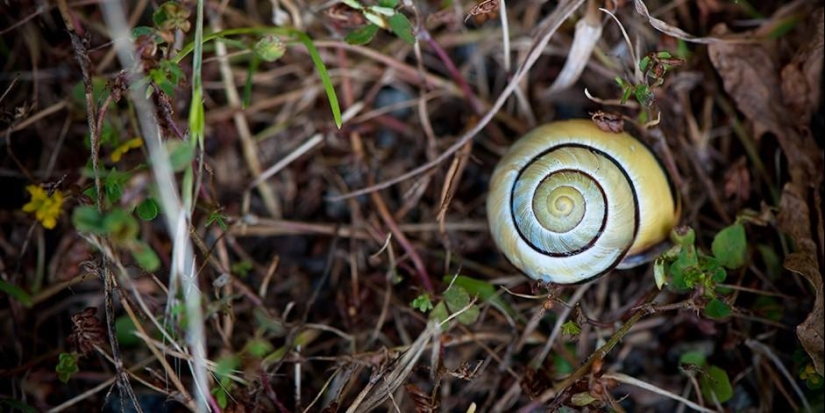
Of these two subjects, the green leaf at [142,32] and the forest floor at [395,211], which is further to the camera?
the forest floor at [395,211]

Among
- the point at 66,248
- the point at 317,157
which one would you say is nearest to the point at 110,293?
the point at 66,248

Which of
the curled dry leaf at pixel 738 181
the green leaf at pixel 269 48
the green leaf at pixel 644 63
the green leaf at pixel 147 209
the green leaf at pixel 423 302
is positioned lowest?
the green leaf at pixel 423 302

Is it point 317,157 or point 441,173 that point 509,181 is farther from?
point 317,157

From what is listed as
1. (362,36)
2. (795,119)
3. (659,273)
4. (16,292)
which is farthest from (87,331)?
(795,119)

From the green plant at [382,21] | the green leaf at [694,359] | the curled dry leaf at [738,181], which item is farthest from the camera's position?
the curled dry leaf at [738,181]

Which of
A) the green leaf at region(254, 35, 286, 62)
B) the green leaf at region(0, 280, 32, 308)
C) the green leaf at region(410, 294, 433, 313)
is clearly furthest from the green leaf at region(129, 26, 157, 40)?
the green leaf at region(410, 294, 433, 313)

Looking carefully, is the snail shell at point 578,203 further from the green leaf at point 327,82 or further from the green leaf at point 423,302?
the green leaf at point 327,82

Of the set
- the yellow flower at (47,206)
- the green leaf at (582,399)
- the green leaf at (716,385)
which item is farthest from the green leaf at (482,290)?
the yellow flower at (47,206)

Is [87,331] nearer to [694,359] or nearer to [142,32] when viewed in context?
[142,32]
